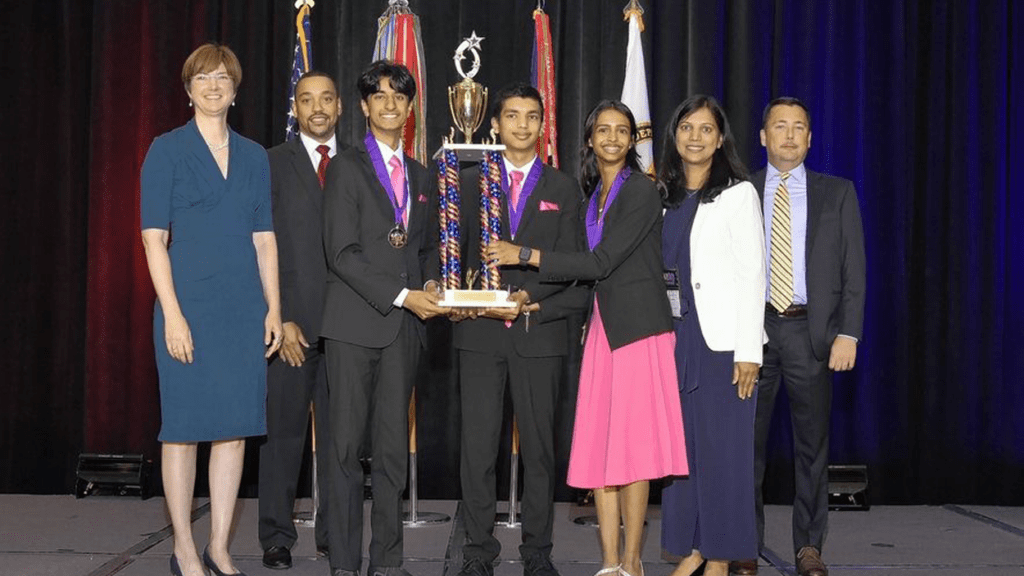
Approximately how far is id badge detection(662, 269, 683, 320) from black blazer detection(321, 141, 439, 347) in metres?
0.85

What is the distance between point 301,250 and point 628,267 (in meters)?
1.26

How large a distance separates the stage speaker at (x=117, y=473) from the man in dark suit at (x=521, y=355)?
7.91 feet

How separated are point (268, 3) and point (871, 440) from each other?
3838 mm

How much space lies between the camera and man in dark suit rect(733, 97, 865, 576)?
13.7 ft

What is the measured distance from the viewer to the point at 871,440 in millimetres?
5875

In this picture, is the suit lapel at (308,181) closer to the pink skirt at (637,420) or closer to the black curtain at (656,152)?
the pink skirt at (637,420)

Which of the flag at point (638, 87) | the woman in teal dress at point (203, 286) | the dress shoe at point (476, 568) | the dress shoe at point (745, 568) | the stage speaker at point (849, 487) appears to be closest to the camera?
the woman in teal dress at point (203, 286)

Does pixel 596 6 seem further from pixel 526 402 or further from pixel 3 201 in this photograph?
pixel 3 201

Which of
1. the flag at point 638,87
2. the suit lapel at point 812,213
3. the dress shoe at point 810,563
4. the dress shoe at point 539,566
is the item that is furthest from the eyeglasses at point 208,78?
the dress shoe at point 810,563

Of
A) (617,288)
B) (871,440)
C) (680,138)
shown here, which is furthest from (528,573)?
(871,440)

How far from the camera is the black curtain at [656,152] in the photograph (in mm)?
5844

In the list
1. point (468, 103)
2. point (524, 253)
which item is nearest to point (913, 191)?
point (468, 103)

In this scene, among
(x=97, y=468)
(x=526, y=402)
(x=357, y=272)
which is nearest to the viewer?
(x=357, y=272)

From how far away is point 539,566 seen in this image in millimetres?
3895
